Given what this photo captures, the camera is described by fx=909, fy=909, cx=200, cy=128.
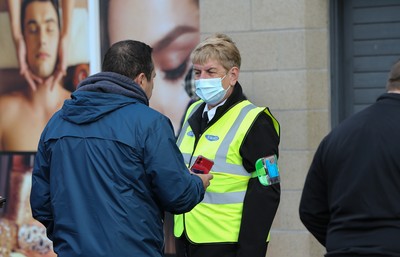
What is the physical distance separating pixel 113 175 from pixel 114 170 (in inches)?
0.9

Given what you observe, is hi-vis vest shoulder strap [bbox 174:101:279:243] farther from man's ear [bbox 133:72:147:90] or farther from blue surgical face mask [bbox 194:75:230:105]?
man's ear [bbox 133:72:147:90]

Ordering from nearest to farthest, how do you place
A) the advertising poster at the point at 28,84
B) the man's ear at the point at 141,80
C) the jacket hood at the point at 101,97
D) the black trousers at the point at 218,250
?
the jacket hood at the point at 101,97 < the man's ear at the point at 141,80 < the black trousers at the point at 218,250 < the advertising poster at the point at 28,84

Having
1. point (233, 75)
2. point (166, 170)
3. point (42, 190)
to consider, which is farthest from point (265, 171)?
point (42, 190)

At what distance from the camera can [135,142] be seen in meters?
4.12

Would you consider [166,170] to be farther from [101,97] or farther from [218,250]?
[218,250]

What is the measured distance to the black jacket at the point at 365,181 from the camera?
3752mm

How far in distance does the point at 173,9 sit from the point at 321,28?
1.27 meters

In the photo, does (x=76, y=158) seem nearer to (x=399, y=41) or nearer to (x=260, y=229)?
(x=260, y=229)

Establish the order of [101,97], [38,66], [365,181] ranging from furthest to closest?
[38,66]
[101,97]
[365,181]

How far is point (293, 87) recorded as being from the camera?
279 inches

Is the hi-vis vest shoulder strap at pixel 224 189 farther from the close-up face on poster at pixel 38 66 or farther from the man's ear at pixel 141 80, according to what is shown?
the close-up face on poster at pixel 38 66

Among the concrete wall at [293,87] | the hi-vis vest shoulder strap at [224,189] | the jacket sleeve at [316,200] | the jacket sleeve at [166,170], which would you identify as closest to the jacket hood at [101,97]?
the jacket sleeve at [166,170]

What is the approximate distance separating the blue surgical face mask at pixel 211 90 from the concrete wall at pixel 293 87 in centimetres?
202

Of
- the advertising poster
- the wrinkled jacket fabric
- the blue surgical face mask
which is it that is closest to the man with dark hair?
the wrinkled jacket fabric
